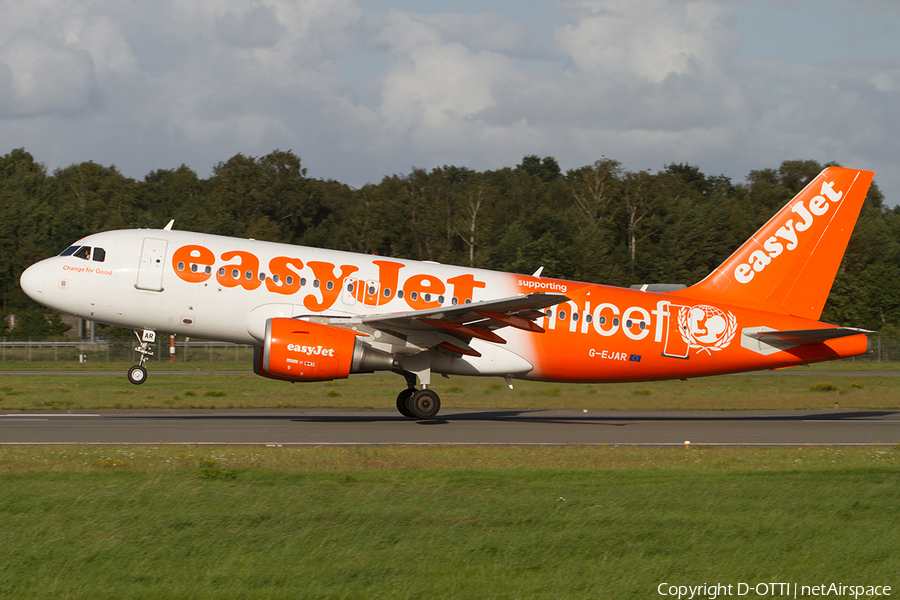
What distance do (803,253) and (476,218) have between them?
A: 200ft

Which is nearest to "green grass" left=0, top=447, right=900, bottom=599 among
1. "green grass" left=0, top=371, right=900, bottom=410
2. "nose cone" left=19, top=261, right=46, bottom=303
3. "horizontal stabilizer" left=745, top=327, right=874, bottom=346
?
"nose cone" left=19, top=261, right=46, bottom=303

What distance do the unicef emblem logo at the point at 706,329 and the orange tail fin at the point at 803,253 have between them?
0.82 metres

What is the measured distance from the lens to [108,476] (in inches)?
476

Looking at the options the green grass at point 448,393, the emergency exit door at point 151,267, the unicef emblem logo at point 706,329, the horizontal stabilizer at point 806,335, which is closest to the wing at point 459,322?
the green grass at point 448,393

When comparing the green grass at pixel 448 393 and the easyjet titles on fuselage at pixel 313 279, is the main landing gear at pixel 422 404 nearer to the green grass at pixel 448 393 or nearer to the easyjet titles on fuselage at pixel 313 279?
the green grass at pixel 448 393

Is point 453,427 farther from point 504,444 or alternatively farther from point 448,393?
point 448,393

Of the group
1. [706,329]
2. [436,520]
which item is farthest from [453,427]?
[436,520]

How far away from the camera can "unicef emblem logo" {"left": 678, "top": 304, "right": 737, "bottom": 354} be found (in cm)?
2259

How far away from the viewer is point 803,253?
75.7ft

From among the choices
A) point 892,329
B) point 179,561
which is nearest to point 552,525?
point 179,561

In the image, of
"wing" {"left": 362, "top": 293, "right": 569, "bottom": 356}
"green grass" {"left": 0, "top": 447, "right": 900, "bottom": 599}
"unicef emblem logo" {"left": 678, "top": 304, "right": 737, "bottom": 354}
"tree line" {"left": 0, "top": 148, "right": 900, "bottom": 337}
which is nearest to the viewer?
"green grass" {"left": 0, "top": 447, "right": 900, "bottom": 599}

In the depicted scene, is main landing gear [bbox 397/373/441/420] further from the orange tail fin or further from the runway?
the orange tail fin

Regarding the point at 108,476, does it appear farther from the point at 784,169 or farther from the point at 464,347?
the point at 784,169

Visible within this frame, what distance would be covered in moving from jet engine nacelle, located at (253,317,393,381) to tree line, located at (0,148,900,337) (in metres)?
45.7
